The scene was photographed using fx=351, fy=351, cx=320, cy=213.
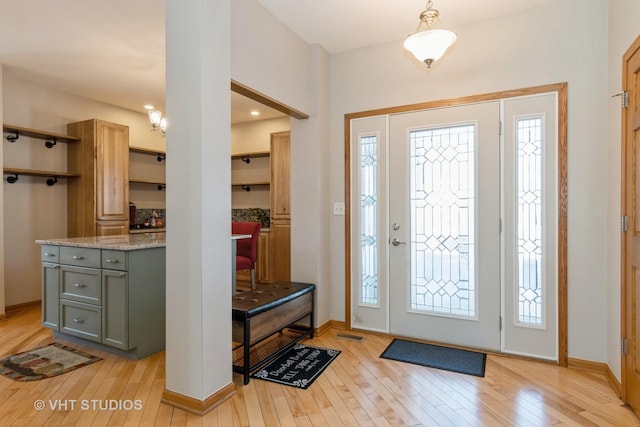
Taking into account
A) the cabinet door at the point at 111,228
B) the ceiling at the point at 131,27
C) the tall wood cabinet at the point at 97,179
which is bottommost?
the cabinet door at the point at 111,228

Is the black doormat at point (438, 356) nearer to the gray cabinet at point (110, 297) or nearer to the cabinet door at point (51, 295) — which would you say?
the gray cabinet at point (110, 297)

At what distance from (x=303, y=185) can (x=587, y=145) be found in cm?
227

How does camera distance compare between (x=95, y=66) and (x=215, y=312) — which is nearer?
(x=215, y=312)

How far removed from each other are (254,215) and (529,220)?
423cm

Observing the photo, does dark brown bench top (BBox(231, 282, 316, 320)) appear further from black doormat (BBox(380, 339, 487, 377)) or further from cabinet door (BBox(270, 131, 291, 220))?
cabinet door (BBox(270, 131, 291, 220))

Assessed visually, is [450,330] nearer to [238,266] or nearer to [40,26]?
[238,266]

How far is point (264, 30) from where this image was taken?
2729mm

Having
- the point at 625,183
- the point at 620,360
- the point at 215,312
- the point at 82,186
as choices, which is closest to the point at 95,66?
A: the point at 82,186

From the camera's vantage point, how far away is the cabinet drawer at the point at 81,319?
9.33ft

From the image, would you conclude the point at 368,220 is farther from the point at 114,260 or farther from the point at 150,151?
the point at 150,151

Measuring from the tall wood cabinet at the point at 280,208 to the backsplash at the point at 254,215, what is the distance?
67 cm

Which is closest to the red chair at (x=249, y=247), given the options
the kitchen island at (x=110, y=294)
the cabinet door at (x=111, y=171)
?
the kitchen island at (x=110, y=294)

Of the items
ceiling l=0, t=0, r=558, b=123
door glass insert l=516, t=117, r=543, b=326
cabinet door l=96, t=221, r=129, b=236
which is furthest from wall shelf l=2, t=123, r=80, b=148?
door glass insert l=516, t=117, r=543, b=326

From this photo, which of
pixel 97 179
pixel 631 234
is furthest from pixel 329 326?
pixel 97 179
